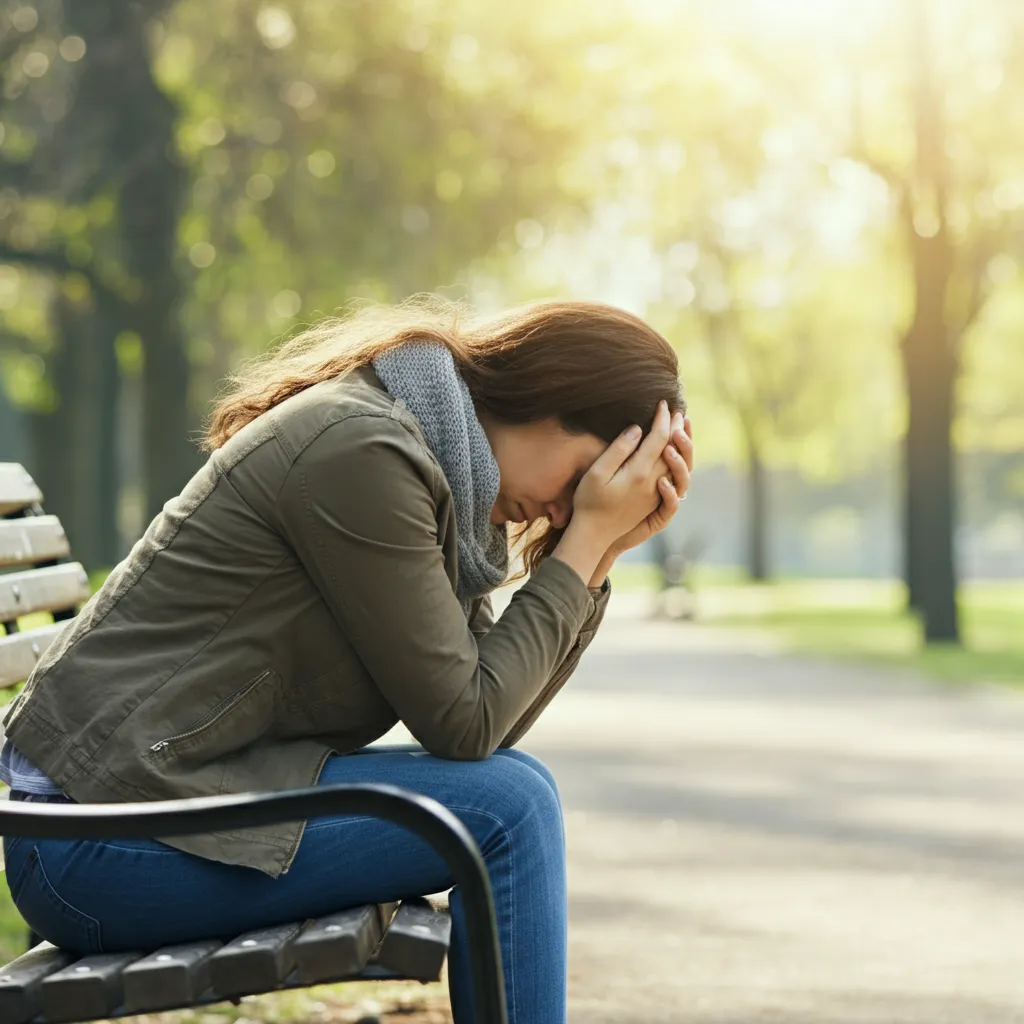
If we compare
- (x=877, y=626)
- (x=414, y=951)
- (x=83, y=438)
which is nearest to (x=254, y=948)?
(x=414, y=951)

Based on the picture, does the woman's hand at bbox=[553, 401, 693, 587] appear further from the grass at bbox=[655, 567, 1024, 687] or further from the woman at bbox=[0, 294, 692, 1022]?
the grass at bbox=[655, 567, 1024, 687]

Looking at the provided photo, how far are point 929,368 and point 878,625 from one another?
15.0 feet

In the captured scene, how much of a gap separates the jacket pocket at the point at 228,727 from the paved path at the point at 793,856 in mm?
1842

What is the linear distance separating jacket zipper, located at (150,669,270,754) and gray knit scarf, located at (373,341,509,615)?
1.40 feet

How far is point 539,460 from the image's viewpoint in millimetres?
3016

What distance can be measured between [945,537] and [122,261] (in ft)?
27.5

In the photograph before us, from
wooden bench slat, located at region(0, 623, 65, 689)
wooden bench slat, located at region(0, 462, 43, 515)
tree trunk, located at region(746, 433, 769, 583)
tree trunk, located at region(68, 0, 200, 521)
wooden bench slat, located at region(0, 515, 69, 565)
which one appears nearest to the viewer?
wooden bench slat, located at region(0, 623, 65, 689)

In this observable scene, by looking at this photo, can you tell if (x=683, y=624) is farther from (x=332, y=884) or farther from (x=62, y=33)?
(x=332, y=884)

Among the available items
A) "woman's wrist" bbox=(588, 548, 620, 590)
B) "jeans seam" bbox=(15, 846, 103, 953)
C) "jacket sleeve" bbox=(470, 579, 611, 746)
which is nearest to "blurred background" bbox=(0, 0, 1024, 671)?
"jacket sleeve" bbox=(470, 579, 611, 746)

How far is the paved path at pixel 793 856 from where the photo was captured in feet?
14.8

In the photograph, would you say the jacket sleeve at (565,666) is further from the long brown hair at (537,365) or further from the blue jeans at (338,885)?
the blue jeans at (338,885)

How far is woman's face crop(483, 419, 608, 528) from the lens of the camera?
2.99 m

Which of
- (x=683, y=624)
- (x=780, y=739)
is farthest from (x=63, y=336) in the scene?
(x=780, y=739)

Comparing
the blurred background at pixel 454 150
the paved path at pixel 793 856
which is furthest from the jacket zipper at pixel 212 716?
the blurred background at pixel 454 150
